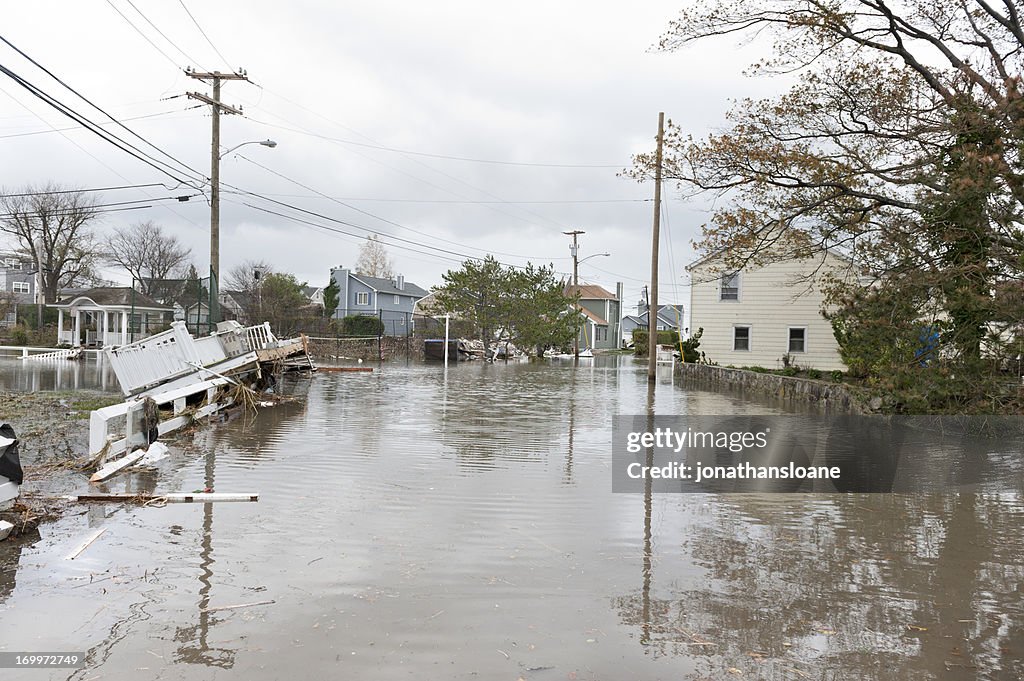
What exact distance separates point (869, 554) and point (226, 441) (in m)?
8.78

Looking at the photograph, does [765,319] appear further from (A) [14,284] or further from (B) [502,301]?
(A) [14,284]

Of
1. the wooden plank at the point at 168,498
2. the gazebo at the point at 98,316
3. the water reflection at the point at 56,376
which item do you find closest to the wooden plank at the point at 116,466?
the wooden plank at the point at 168,498

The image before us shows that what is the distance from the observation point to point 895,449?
489 inches

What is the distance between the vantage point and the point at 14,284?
3442 inches

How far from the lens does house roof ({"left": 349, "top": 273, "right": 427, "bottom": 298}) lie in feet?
217

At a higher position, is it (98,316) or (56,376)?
(98,316)

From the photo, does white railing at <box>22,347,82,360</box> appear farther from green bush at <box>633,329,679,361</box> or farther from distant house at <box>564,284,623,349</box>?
distant house at <box>564,284,623,349</box>

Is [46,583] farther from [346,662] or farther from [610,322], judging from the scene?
[610,322]

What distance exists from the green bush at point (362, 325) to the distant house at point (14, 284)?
62.4 ft

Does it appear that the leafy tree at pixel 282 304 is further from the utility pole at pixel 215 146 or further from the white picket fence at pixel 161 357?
the white picket fence at pixel 161 357

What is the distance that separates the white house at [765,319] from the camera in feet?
105

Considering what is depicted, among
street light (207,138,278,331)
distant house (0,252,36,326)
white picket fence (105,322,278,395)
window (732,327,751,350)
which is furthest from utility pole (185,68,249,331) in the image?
distant house (0,252,36,326)

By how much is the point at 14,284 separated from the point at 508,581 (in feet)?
321

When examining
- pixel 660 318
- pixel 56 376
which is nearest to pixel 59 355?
pixel 56 376
